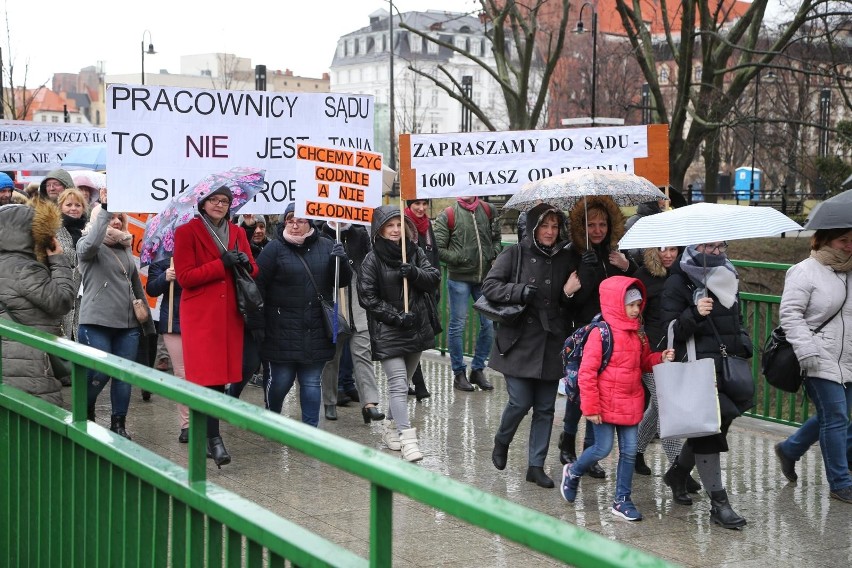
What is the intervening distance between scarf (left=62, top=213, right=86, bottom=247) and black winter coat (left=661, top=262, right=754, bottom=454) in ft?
16.5

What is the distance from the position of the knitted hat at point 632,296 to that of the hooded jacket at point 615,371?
3 centimetres

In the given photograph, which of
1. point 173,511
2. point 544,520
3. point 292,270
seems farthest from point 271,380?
point 544,520

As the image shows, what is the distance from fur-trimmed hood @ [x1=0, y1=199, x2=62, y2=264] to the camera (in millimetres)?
6410

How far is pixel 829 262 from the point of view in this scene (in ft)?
22.1

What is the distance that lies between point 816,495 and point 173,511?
194 inches

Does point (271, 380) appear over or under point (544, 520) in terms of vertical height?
under

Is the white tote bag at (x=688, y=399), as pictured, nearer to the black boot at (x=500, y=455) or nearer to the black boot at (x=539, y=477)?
the black boot at (x=539, y=477)

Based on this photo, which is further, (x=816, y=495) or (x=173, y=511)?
(x=816, y=495)

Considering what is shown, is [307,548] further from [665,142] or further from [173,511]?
[665,142]

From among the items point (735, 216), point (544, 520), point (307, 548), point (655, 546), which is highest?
point (735, 216)

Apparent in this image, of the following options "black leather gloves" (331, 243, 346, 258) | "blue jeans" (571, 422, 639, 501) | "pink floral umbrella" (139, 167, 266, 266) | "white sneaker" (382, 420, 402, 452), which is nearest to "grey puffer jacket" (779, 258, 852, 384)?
"blue jeans" (571, 422, 639, 501)

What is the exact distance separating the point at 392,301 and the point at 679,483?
7.67ft

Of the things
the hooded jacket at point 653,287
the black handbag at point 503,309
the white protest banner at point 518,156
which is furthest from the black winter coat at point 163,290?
the hooded jacket at point 653,287

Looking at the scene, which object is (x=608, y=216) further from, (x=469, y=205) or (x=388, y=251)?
(x=469, y=205)
